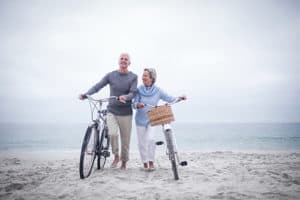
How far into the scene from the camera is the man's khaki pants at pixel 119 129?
17.3 feet

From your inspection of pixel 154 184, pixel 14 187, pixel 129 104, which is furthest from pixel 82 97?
pixel 154 184

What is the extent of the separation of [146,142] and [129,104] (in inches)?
35.9

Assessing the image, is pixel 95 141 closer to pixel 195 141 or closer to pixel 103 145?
pixel 103 145

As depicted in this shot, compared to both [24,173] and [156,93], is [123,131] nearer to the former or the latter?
[156,93]

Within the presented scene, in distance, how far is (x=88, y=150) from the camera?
4656 mm

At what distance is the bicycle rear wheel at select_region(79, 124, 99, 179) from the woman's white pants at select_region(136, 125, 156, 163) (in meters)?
0.98

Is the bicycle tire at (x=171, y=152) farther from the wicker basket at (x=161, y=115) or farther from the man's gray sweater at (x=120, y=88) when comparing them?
the man's gray sweater at (x=120, y=88)

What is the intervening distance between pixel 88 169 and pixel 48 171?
1320mm

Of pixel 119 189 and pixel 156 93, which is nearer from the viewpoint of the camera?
pixel 119 189

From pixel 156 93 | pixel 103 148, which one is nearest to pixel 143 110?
pixel 156 93

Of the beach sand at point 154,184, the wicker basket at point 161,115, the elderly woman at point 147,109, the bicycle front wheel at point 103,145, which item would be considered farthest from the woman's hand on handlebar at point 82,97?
the beach sand at point 154,184

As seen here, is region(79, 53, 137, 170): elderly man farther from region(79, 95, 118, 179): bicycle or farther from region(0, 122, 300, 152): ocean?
region(0, 122, 300, 152): ocean

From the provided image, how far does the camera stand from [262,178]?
15.4 ft

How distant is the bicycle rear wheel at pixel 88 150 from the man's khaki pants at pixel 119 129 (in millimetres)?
424
